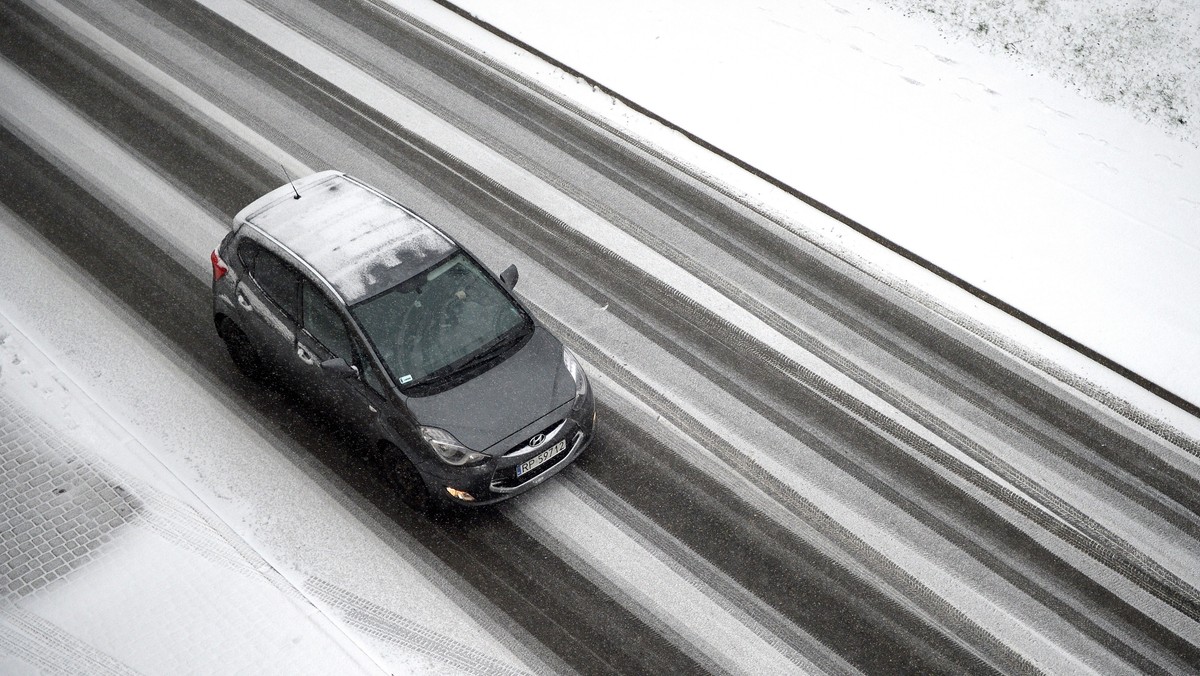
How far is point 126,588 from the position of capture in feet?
25.5

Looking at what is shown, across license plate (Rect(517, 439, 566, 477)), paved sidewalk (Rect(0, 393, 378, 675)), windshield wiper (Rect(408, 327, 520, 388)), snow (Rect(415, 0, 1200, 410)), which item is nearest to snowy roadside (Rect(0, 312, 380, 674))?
paved sidewalk (Rect(0, 393, 378, 675))

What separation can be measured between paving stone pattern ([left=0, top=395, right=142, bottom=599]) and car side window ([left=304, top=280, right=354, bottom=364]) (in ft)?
6.96

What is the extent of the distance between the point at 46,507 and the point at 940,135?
11.2m

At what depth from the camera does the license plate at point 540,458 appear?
8.00 meters

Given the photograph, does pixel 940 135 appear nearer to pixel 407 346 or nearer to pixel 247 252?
pixel 407 346

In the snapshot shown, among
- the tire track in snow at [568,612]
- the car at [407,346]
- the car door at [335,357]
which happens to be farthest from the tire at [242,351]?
the tire track in snow at [568,612]

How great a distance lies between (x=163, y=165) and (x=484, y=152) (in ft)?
12.6

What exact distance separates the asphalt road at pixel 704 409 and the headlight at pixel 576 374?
2.61ft

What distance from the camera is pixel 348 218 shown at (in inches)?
350

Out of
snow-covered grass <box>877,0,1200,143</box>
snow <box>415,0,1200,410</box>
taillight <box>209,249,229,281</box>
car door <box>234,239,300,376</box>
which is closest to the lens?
car door <box>234,239,300,376</box>

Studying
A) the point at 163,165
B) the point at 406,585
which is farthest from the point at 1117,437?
the point at 163,165

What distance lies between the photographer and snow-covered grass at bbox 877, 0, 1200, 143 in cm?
1380

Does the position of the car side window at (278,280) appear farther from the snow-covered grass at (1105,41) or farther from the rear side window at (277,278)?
the snow-covered grass at (1105,41)

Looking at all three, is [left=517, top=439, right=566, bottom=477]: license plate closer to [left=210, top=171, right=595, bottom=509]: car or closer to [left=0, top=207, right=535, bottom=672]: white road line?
[left=210, top=171, right=595, bottom=509]: car
